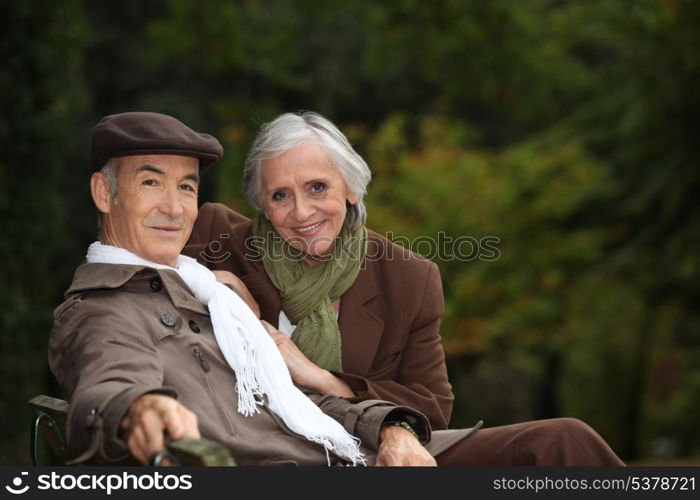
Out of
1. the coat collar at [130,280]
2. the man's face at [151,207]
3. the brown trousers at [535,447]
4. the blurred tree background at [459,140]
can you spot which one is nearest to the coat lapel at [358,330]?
the brown trousers at [535,447]

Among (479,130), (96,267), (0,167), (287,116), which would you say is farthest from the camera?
(479,130)

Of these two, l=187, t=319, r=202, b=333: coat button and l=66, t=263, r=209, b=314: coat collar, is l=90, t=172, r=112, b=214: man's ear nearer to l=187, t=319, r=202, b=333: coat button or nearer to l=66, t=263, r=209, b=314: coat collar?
l=66, t=263, r=209, b=314: coat collar

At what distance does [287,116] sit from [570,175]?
396 inches

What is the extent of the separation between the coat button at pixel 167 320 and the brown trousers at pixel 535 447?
2.92ft

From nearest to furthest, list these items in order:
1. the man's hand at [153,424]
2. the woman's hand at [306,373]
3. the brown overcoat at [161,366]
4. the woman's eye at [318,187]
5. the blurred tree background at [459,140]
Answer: the man's hand at [153,424] < the brown overcoat at [161,366] < the woman's hand at [306,373] < the woman's eye at [318,187] < the blurred tree background at [459,140]

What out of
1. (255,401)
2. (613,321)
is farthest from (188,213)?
(613,321)

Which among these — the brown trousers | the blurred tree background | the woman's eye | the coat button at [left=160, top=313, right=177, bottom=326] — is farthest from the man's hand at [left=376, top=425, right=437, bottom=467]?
the blurred tree background

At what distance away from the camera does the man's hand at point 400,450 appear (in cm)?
291

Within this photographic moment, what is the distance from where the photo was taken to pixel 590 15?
511 inches

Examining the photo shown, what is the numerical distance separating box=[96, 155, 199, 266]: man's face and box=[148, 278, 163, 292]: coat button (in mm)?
89

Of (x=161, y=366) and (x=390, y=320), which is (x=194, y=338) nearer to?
(x=161, y=366)

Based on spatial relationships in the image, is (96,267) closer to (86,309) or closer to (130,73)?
(86,309)

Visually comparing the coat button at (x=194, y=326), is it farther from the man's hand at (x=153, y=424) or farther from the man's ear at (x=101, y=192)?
the man's hand at (x=153, y=424)

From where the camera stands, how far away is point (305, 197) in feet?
10.7
